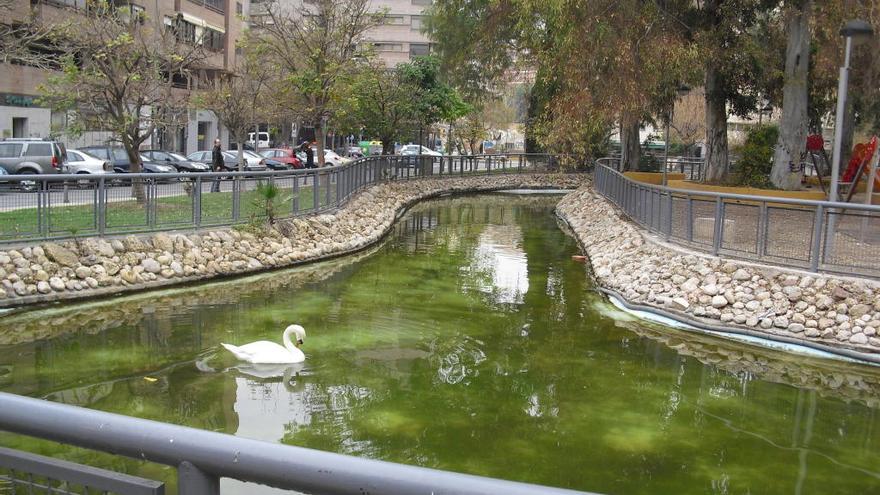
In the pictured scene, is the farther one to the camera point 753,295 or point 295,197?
point 295,197

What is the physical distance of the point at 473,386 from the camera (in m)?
11.1

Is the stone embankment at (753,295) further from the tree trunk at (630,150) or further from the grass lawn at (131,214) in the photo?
the tree trunk at (630,150)

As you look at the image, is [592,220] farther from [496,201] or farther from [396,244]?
[496,201]

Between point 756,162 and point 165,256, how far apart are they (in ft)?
57.9

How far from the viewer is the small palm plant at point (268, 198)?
20141mm

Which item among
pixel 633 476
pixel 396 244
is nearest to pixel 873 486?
pixel 633 476

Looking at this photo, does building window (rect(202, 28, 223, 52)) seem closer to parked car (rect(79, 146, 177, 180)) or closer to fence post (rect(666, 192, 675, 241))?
parked car (rect(79, 146, 177, 180))

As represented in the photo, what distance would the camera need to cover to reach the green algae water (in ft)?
28.5

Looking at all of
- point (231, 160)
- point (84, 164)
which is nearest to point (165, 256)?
point (84, 164)

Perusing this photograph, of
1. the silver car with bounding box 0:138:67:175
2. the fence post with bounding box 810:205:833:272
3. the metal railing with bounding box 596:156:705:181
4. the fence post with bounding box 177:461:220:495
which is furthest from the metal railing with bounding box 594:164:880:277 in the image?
the metal railing with bounding box 596:156:705:181

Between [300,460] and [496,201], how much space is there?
1518 inches

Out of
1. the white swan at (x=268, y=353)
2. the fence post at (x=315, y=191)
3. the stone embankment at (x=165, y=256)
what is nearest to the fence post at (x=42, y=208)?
the stone embankment at (x=165, y=256)

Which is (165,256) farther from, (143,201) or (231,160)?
(231,160)

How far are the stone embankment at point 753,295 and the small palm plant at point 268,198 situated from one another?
25.7 ft
